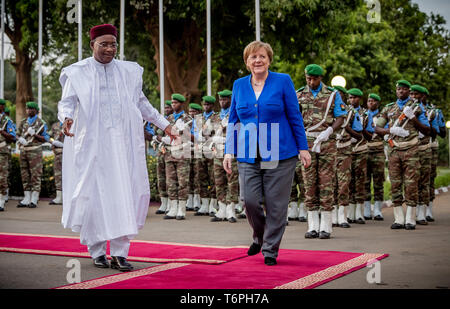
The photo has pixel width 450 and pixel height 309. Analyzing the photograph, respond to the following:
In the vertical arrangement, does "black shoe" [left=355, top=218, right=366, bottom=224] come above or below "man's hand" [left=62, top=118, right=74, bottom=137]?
below

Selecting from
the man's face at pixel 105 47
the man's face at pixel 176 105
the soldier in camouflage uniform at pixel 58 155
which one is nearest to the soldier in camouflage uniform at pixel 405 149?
the man's face at pixel 176 105

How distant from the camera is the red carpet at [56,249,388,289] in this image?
20.2 feet

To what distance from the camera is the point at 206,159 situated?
15297 millimetres

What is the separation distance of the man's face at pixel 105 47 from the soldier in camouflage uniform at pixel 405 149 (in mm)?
5755

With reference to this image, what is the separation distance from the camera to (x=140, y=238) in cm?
1053

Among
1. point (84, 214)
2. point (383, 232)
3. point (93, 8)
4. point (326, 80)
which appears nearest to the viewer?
point (84, 214)

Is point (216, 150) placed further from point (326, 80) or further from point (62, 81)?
point (326, 80)

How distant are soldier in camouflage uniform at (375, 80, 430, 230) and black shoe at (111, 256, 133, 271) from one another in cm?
589

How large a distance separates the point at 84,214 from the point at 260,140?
2.03 meters

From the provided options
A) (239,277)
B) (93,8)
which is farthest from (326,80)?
(239,277)

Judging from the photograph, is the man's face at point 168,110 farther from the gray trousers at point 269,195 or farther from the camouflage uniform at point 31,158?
the gray trousers at point 269,195

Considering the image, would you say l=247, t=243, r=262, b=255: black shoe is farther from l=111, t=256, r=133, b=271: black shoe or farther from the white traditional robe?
l=111, t=256, r=133, b=271: black shoe

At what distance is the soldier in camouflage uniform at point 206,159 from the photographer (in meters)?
14.4

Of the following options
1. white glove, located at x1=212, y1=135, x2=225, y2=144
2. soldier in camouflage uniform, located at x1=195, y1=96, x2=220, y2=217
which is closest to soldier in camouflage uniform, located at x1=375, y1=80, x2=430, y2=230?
white glove, located at x1=212, y1=135, x2=225, y2=144
